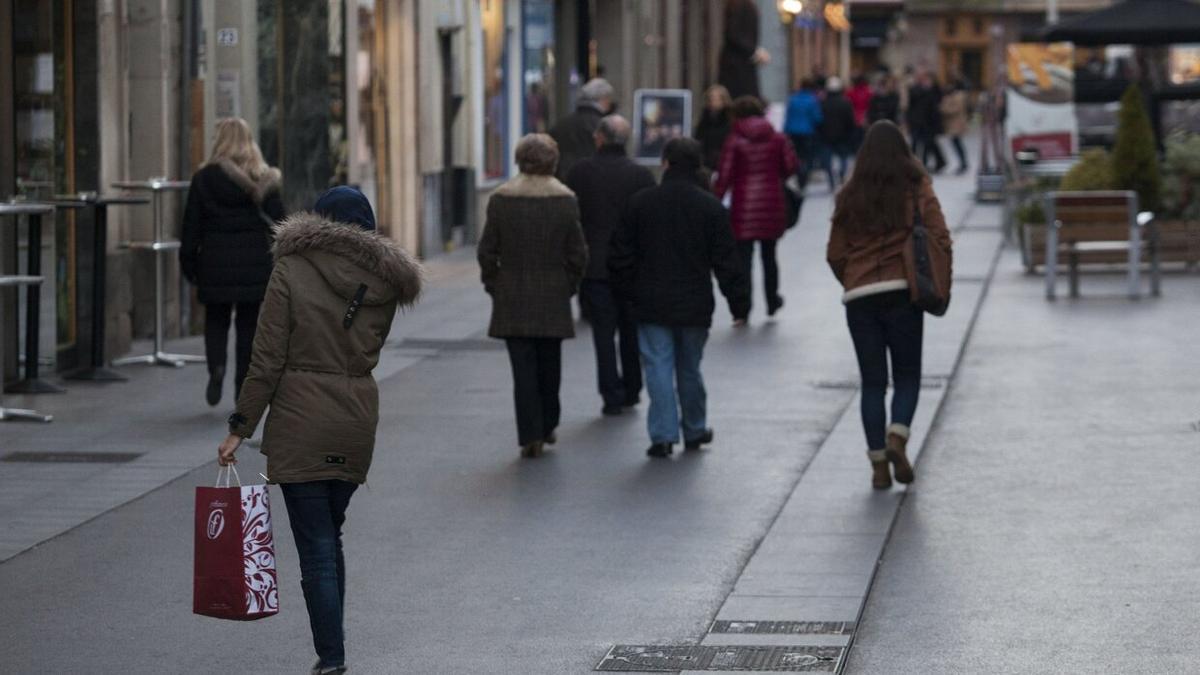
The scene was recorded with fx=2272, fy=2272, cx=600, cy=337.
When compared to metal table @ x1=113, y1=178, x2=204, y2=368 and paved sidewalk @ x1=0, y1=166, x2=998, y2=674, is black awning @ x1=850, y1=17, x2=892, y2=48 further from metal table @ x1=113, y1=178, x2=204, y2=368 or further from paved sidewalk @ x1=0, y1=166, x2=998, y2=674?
metal table @ x1=113, y1=178, x2=204, y2=368

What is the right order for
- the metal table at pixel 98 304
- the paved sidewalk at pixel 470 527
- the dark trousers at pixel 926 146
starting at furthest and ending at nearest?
the dark trousers at pixel 926 146 → the metal table at pixel 98 304 → the paved sidewalk at pixel 470 527

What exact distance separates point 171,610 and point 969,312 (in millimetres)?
10893

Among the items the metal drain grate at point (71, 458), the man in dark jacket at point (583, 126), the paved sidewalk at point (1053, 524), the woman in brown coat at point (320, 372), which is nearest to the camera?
the woman in brown coat at point (320, 372)

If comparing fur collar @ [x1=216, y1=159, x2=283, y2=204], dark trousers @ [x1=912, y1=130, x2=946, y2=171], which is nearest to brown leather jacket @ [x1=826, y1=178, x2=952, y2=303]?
fur collar @ [x1=216, y1=159, x2=283, y2=204]

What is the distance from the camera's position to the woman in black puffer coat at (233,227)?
11680mm

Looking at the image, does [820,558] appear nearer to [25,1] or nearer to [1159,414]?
[1159,414]

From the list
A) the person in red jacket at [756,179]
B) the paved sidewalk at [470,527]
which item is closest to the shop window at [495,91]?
the person in red jacket at [756,179]

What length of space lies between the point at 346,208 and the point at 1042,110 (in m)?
23.8

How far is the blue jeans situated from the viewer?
10.8 meters

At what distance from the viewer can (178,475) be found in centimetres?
1017

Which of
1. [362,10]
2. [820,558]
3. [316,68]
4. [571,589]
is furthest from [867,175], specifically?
[362,10]

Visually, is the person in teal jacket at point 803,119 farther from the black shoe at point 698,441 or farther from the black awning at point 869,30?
the black awning at point 869,30

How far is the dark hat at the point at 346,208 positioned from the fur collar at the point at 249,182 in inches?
214

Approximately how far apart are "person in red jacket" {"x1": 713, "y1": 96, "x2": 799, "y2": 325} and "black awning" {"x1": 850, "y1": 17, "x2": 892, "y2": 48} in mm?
58365
